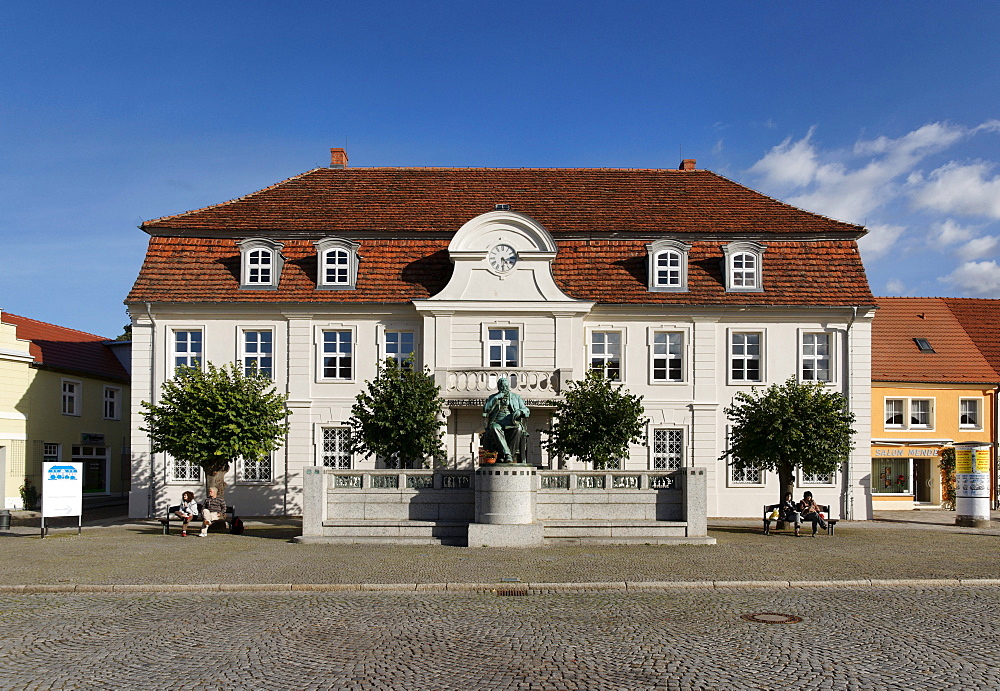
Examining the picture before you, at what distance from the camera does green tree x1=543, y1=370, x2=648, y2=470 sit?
25.8 metres

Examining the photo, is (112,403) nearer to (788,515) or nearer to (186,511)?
(186,511)

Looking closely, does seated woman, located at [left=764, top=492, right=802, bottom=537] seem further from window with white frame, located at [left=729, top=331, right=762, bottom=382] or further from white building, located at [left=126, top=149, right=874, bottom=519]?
window with white frame, located at [left=729, top=331, right=762, bottom=382]

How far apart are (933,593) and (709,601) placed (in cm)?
361

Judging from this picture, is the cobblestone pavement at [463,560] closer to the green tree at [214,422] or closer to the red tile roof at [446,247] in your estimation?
the green tree at [214,422]

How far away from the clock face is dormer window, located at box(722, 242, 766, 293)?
673 centimetres

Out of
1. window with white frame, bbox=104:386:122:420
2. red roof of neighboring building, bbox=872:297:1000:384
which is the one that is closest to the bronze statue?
red roof of neighboring building, bbox=872:297:1000:384

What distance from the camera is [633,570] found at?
16547mm

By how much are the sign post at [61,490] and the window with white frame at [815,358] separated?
2134 cm

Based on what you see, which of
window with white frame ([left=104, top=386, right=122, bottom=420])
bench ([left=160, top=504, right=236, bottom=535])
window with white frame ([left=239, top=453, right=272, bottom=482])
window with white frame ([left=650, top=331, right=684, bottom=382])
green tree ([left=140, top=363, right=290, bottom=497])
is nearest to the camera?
bench ([left=160, top=504, right=236, bottom=535])

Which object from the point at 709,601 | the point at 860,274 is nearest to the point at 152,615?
the point at 709,601

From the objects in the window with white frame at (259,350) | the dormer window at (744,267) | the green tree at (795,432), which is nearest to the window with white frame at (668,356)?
the dormer window at (744,267)

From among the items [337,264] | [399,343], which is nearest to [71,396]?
[337,264]

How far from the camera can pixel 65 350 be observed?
128 ft

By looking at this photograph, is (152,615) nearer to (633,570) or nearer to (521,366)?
(633,570)
